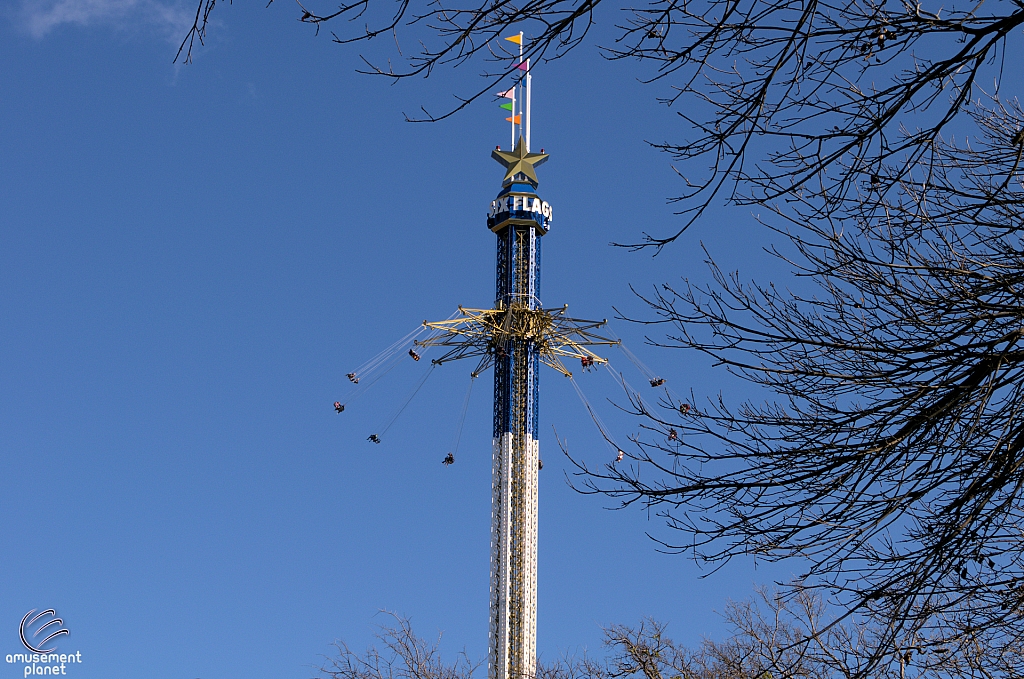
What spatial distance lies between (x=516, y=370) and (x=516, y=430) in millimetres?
1765

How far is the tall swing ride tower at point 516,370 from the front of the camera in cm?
3922

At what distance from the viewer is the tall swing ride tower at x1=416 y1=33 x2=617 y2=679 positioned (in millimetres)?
39219

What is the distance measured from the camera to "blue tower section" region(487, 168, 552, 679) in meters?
39.1

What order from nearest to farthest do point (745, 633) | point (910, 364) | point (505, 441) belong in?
point (910, 364) < point (745, 633) < point (505, 441)

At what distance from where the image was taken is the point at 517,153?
42781mm

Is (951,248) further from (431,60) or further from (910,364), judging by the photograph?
(431,60)

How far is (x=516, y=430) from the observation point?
133ft

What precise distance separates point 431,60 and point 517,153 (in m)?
37.2

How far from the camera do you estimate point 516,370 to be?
135 feet

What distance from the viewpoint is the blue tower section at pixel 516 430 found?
3909cm

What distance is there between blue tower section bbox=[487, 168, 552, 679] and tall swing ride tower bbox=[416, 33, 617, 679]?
28 mm

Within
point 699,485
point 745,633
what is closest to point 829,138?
point 699,485

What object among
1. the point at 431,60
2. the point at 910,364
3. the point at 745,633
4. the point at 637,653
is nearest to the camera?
the point at 431,60

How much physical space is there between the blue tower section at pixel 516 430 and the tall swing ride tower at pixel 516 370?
0.09 feet
